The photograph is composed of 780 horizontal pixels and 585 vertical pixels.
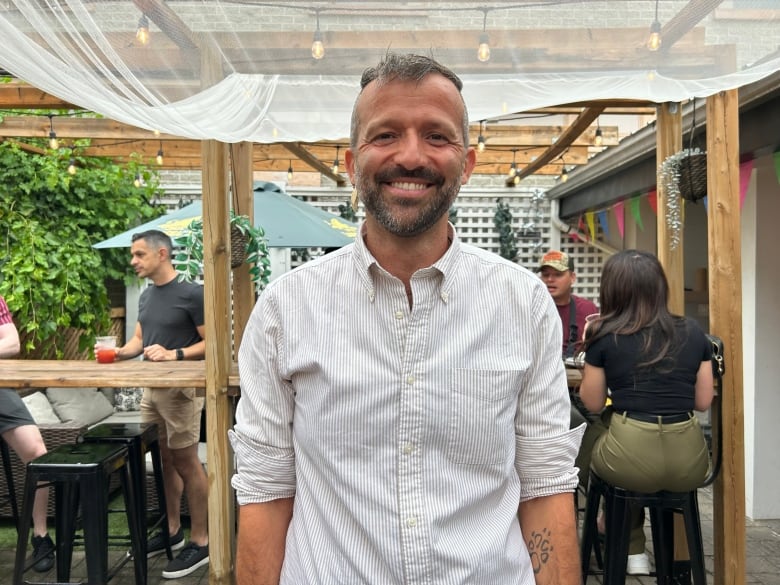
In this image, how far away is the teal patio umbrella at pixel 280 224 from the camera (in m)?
5.35

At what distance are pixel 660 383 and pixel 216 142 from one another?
210 cm

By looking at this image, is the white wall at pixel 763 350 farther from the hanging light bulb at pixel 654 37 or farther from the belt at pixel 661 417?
the hanging light bulb at pixel 654 37

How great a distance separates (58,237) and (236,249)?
5.17 m

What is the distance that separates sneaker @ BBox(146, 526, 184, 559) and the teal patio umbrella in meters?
2.00

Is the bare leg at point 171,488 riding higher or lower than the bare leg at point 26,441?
lower

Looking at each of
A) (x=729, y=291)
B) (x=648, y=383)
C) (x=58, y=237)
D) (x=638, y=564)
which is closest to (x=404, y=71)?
(x=648, y=383)

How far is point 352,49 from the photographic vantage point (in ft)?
8.80

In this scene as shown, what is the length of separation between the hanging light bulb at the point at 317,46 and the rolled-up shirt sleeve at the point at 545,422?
1620 millimetres

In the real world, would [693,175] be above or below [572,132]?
below

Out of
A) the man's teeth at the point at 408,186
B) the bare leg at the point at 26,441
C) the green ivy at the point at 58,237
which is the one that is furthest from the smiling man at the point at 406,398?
the green ivy at the point at 58,237

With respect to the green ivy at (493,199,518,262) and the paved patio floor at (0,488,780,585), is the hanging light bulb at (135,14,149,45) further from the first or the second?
the green ivy at (493,199,518,262)

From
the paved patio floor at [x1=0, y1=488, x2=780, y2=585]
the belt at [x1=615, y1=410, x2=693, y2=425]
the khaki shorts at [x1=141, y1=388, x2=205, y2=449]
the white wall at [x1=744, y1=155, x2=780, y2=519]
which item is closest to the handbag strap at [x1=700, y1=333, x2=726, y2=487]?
the belt at [x1=615, y1=410, x2=693, y2=425]

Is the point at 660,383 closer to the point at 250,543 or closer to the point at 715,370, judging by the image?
the point at 715,370

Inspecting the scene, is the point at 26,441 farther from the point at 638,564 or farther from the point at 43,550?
the point at 638,564
